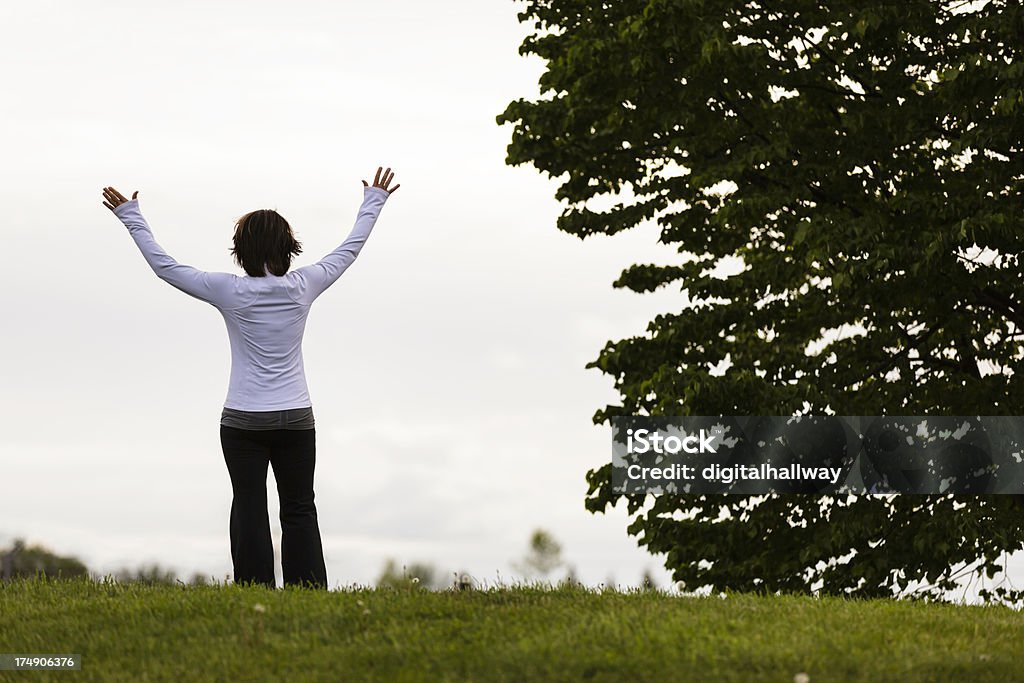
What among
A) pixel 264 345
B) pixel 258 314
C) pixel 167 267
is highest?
pixel 167 267

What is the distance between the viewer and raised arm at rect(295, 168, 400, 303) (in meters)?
7.70

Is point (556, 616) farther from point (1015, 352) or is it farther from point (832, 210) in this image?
point (1015, 352)

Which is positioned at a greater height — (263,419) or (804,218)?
(804,218)

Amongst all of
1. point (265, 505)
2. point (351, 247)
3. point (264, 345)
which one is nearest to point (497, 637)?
point (265, 505)

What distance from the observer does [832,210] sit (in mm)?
14664

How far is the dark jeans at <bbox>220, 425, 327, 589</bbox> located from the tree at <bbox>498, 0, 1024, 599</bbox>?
21.8ft

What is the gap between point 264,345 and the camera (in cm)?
750

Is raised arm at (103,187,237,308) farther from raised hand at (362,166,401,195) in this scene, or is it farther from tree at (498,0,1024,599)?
tree at (498,0,1024,599)

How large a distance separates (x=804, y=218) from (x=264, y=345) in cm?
984

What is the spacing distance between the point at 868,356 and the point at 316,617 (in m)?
11.2

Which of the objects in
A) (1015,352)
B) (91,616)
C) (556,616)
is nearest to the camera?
(556,616)

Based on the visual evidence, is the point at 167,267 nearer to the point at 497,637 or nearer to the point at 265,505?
the point at 265,505

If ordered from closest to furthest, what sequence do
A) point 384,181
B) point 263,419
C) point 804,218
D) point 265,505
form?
point 263,419 < point 265,505 < point 384,181 < point 804,218

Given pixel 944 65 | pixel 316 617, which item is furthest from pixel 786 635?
pixel 944 65
